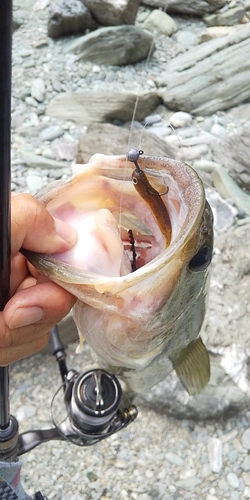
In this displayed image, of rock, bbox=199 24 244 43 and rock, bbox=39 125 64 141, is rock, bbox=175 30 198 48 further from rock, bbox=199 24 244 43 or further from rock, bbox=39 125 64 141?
rock, bbox=39 125 64 141

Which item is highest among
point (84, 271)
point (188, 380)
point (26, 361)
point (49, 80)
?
point (84, 271)

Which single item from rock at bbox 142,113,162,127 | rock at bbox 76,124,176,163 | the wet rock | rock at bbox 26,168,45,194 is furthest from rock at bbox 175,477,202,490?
rock at bbox 142,113,162,127

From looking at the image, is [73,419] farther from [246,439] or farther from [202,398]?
[246,439]

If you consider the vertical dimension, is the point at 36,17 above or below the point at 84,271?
below

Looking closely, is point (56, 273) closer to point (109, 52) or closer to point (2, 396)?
point (2, 396)

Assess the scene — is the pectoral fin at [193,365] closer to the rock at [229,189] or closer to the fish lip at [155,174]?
the fish lip at [155,174]

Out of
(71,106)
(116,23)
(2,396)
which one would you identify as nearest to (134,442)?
→ (2,396)

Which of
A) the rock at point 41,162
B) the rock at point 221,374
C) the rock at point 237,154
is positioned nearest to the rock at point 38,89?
the rock at point 41,162
